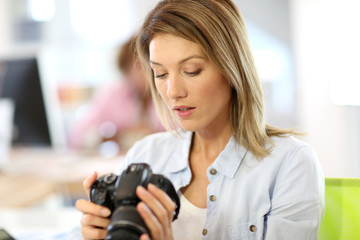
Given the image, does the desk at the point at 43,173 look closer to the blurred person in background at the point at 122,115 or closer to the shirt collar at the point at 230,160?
the blurred person in background at the point at 122,115

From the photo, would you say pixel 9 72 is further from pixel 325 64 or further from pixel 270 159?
pixel 325 64

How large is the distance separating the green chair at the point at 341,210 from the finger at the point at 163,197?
0.37m

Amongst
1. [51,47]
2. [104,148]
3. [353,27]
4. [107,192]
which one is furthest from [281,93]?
[107,192]

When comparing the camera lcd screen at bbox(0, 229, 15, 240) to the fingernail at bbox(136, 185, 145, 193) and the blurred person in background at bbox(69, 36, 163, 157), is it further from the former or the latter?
the blurred person in background at bbox(69, 36, 163, 157)

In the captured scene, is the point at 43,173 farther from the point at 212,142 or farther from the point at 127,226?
the point at 127,226

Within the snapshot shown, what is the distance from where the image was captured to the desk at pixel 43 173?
1751mm

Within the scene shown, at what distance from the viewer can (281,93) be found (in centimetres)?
396

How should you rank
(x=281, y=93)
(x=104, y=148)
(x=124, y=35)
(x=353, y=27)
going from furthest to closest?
(x=124, y=35) < (x=281, y=93) < (x=104, y=148) < (x=353, y=27)

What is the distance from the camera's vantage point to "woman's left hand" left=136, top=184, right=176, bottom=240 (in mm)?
695

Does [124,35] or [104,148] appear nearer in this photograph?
[104,148]

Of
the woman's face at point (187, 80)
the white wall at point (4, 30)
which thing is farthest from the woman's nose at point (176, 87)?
the white wall at point (4, 30)

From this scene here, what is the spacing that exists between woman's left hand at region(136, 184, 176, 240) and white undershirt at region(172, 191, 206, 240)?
25 centimetres

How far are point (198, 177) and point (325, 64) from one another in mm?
2094

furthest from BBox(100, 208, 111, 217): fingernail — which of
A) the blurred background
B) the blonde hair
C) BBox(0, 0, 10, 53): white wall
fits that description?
BBox(0, 0, 10, 53): white wall
